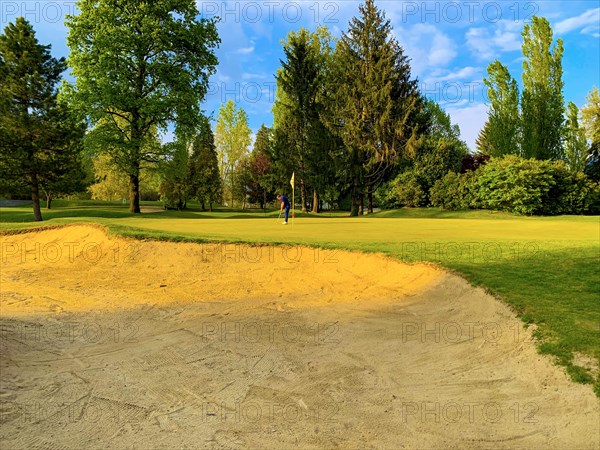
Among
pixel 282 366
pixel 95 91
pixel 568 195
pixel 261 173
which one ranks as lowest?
pixel 282 366

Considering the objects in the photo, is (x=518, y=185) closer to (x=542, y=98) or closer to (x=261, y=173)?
(x=542, y=98)

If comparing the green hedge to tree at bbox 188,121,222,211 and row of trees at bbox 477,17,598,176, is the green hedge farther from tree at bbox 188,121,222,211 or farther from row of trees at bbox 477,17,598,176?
tree at bbox 188,121,222,211

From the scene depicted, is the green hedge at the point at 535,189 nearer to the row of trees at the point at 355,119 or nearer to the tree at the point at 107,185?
the row of trees at the point at 355,119

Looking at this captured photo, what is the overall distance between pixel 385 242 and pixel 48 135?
28245mm

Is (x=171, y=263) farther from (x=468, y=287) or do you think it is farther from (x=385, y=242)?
(x=468, y=287)

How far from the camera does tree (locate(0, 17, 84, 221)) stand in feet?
88.8

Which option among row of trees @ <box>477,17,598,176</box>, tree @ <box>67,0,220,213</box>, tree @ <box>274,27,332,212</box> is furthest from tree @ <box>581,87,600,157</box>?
tree @ <box>67,0,220,213</box>

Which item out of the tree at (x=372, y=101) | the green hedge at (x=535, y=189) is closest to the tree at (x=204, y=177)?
the tree at (x=372, y=101)

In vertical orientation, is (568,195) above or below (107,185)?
below

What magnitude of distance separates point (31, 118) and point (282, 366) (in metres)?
31.7

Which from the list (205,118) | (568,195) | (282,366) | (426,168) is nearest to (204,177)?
(205,118)

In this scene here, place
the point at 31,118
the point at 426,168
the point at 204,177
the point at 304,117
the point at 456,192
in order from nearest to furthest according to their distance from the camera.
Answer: the point at 31,118 → the point at 456,192 → the point at 426,168 → the point at 304,117 → the point at 204,177

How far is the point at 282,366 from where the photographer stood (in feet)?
17.4

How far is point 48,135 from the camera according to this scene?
2784 cm
